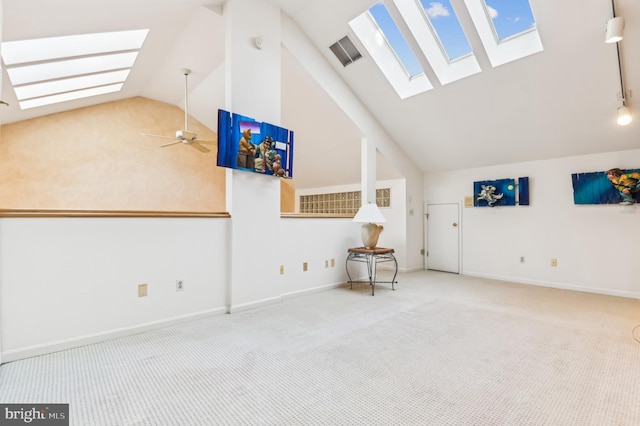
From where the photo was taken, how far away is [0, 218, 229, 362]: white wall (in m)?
2.27

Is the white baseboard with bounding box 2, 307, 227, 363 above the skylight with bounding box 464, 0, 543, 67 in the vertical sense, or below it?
below

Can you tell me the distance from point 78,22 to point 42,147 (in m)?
3.13

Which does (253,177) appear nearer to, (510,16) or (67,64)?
(67,64)

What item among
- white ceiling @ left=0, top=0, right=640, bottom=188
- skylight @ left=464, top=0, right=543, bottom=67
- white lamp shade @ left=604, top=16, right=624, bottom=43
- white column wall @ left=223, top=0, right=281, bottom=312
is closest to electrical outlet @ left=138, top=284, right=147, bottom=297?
white column wall @ left=223, top=0, right=281, bottom=312

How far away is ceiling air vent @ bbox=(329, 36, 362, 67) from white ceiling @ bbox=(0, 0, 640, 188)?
0.09 metres

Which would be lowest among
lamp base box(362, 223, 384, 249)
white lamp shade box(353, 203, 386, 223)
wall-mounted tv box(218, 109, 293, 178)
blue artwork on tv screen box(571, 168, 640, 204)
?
lamp base box(362, 223, 384, 249)

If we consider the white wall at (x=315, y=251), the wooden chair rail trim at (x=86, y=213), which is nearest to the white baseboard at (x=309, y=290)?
the white wall at (x=315, y=251)

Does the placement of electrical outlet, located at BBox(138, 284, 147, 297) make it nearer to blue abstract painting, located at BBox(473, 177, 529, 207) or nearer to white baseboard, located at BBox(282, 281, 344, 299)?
white baseboard, located at BBox(282, 281, 344, 299)

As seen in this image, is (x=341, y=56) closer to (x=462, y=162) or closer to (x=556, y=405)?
(x=462, y=162)

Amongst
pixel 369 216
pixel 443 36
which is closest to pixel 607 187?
pixel 443 36

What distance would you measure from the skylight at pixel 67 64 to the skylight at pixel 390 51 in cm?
276

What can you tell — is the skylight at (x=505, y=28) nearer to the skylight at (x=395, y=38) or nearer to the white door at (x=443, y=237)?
the skylight at (x=395, y=38)

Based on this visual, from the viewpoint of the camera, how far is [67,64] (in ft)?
12.0

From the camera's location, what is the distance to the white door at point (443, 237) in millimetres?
5996
